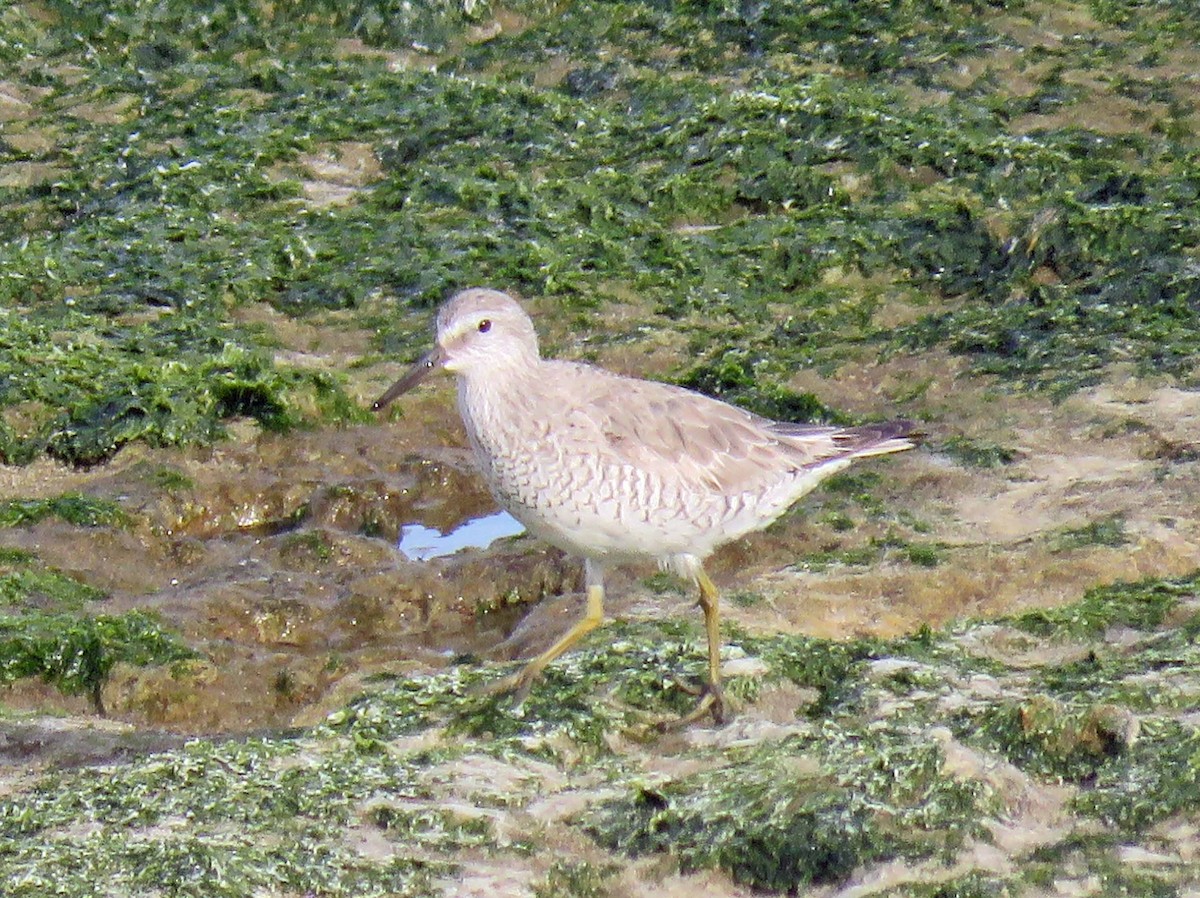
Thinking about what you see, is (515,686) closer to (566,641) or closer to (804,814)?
(566,641)

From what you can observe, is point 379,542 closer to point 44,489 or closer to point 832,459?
point 44,489

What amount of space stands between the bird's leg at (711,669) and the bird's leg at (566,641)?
11.7 inches

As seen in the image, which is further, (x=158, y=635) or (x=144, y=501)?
(x=144, y=501)

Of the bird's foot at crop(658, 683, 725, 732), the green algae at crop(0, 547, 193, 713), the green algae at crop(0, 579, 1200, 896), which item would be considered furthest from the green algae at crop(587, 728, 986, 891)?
the green algae at crop(0, 547, 193, 713)

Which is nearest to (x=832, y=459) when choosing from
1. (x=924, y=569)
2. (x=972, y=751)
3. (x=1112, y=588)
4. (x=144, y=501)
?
(x=924, y=569)

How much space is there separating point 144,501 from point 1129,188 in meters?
4.70

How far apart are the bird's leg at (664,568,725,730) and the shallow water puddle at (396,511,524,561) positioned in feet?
5.17

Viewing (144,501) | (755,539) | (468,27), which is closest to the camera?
(755,539)

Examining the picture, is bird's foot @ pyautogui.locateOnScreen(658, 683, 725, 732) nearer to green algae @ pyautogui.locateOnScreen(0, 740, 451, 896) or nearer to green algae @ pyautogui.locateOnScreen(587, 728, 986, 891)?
green algae @ pyautogui.locateOnScreen(587, 728, 986, 891)

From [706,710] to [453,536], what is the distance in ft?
7.16

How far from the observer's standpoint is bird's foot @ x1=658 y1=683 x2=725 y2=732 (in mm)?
4789

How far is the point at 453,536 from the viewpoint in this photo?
6805mm

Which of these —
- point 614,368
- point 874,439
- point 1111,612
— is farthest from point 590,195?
point 1111,612

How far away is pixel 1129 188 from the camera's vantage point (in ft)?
28.0
